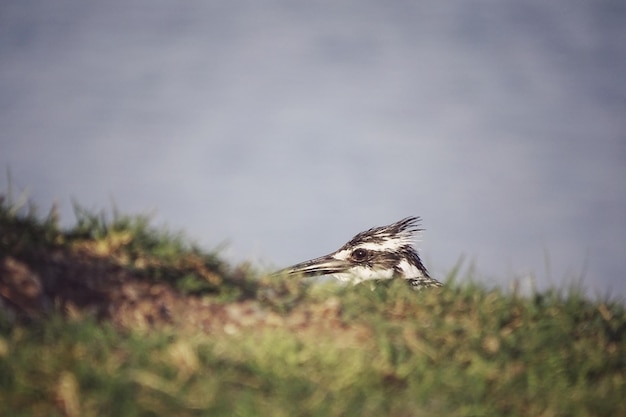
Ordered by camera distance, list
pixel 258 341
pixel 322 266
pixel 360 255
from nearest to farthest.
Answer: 1. pixel 258 341
2. pixel 322 266
3. pixel 360 255

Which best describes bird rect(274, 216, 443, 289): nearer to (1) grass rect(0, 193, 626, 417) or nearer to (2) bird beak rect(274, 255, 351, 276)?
(2) bird beak rect(274, 255, 351, 276)

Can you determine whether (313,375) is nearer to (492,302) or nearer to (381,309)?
(381,309)

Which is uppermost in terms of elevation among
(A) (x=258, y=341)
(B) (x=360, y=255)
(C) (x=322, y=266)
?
(B) (x=360, y=255)

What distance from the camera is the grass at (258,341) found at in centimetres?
544

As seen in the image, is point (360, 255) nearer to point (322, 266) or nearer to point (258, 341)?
point (322, 266)

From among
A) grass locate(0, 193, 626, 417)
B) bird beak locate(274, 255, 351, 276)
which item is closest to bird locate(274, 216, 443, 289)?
bird beak locate(274, 255, 351, 276)

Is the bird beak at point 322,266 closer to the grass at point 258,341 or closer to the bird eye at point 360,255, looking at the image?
the bird eye at point 360,255

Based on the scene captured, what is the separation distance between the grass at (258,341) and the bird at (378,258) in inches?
141

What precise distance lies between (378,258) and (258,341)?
610 cm

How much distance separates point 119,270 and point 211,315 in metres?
1.09

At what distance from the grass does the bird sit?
11.8ft

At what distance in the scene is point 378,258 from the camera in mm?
12312

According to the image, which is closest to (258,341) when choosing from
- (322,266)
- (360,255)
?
(322,266)

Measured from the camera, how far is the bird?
12047 mm
